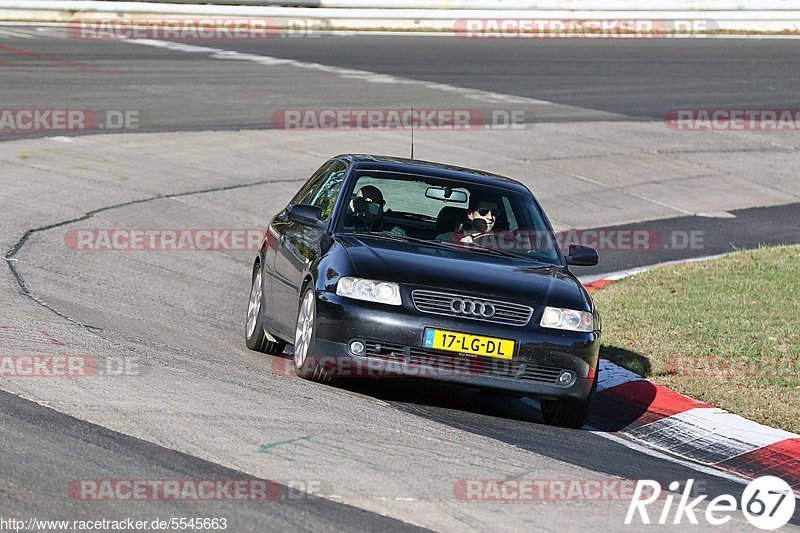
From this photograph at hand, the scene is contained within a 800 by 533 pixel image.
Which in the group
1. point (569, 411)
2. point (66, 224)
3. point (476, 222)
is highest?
point (476, 222)

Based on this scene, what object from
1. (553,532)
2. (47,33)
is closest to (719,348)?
(553,532)

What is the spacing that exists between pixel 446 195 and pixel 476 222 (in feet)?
0.97

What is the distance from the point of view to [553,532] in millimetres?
5773

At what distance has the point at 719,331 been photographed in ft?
37.2

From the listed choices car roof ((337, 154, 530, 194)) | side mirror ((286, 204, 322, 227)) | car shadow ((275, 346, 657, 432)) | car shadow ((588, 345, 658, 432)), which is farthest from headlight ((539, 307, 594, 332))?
side mirror ((286, 204, 322, 227))

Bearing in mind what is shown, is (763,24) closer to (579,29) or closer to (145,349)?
(579,29)

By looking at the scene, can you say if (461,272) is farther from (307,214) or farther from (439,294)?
(307,214)

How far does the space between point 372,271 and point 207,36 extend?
25.1 metres

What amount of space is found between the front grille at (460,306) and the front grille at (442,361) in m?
0.24

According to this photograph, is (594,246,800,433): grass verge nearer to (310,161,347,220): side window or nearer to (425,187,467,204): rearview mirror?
(425,187,467,204): rearview mirror

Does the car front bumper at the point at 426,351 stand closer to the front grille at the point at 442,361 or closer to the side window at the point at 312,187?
the front grille at the point at 442,361

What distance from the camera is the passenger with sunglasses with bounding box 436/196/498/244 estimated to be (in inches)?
371

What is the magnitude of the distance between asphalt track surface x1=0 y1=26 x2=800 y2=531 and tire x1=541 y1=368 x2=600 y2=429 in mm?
120

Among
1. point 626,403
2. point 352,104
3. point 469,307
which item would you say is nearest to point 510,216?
point 626,403
